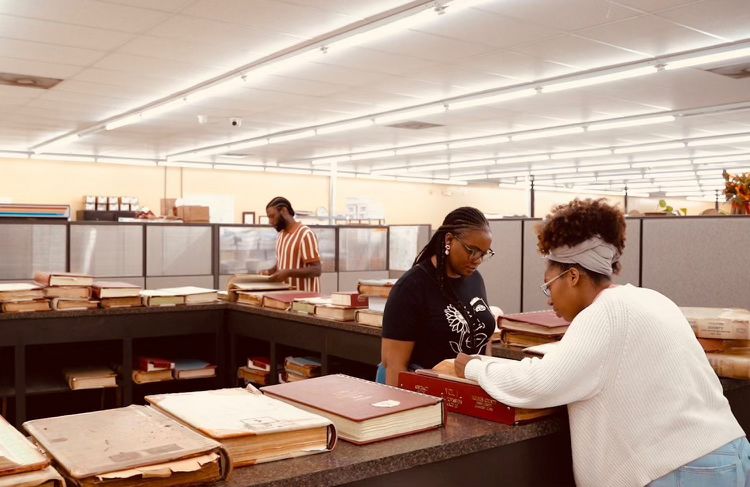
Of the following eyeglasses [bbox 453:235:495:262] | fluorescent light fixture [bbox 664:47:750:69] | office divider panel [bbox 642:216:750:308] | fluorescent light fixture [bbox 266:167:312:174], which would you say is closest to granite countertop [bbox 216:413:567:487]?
eyeglasses [bbox 453:235:495:262]

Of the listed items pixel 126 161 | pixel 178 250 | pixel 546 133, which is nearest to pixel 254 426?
pixel 178 250

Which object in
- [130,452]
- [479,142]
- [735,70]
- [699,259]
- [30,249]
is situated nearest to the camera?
[130,452]

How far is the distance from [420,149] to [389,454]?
12401 millimetres

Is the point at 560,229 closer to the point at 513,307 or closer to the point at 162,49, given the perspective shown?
the point at 513,307

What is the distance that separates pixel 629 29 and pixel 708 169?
36.8ft

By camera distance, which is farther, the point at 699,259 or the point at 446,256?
the point at 699,259

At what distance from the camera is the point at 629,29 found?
5.89 metres

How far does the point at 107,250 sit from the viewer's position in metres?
5.64

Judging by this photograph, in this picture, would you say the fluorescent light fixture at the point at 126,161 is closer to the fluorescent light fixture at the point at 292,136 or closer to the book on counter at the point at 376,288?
the fluorescent light fixture at the point at 292,136

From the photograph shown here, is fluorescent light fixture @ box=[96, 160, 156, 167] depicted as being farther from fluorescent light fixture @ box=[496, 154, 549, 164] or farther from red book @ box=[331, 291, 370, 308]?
red book @ box=[331, 291, 370, 308]

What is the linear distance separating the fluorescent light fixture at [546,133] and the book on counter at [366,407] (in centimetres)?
983

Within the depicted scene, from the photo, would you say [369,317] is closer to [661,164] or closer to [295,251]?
[295,251]

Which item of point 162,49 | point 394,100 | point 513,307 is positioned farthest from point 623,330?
point 394,100

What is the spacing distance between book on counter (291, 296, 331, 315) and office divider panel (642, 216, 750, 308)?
1.91 metres
